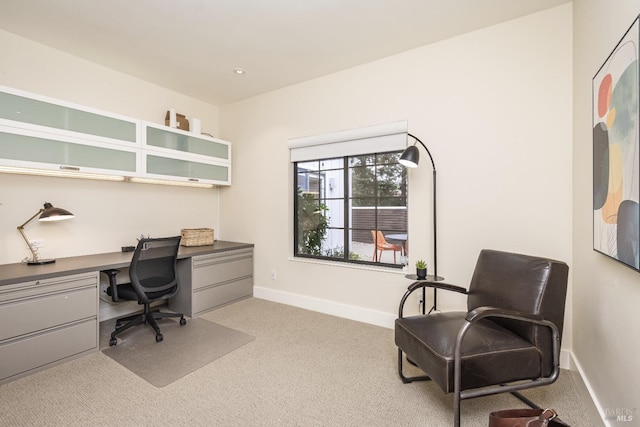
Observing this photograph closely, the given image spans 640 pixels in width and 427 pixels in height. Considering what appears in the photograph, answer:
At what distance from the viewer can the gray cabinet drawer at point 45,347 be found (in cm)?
204

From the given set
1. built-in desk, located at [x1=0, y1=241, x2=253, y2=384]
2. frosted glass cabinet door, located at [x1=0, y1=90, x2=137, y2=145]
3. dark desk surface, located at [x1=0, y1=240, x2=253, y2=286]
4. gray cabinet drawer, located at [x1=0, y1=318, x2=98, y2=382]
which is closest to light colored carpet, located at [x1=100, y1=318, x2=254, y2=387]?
gray cabinet drawer, located at [x1=0, y1=318, x2=98, y2=382]

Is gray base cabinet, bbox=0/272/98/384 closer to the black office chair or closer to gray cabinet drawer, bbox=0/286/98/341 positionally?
gray cabinet drawer, bbox=0/286/98/341

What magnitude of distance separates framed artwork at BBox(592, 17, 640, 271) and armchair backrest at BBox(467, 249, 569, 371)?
28 cm

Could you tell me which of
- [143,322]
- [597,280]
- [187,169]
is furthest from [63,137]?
[597,280]

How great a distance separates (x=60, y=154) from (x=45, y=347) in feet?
5.19

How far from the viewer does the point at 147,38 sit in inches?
106

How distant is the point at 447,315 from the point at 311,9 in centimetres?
251

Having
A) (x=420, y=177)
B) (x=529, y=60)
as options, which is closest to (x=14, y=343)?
(x=420, y=177)

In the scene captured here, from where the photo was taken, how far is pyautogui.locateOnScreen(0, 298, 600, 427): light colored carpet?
1.69 metres

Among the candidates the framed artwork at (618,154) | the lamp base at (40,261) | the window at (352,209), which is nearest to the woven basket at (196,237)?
the window at (352,209)

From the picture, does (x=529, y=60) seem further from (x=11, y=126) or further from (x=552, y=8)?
(x=11, y=126)

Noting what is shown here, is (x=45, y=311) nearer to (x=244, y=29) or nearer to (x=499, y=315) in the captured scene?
(x=244, y=29)

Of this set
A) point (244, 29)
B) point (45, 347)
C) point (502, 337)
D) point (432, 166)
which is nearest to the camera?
point (502, 337)

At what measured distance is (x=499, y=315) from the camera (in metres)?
1.53
